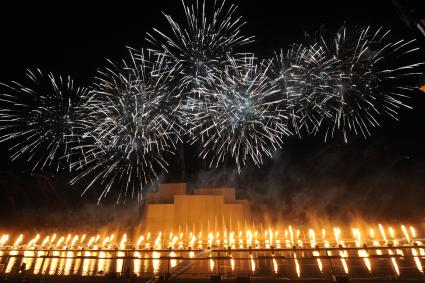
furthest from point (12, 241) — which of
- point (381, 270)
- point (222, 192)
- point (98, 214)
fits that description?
point (381, 270)

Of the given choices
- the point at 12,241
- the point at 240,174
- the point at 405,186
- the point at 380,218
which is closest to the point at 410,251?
the point at 380,218

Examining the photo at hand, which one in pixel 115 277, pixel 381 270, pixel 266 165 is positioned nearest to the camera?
pixel 115 277

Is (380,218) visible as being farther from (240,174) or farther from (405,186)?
(240,174)

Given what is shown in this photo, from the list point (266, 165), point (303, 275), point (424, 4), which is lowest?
point (303, 275)

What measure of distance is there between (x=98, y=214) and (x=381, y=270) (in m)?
19.5

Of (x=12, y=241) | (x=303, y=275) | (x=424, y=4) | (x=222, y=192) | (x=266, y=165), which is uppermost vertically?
(x=266, y=165)

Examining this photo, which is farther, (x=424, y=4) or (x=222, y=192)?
(x=222, y=192)

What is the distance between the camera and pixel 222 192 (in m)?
21.3

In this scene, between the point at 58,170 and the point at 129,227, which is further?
the point at 58,170

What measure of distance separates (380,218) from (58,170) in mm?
26400

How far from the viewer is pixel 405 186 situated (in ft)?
66.3

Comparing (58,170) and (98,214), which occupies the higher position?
(58,170)

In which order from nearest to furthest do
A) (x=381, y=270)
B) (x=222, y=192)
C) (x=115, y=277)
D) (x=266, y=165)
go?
(x=115, y=277), (x=381, y=270), (x=222, y=192), (x=266, y=165)

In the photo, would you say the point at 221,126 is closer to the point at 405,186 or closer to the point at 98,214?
the point at 98,214
